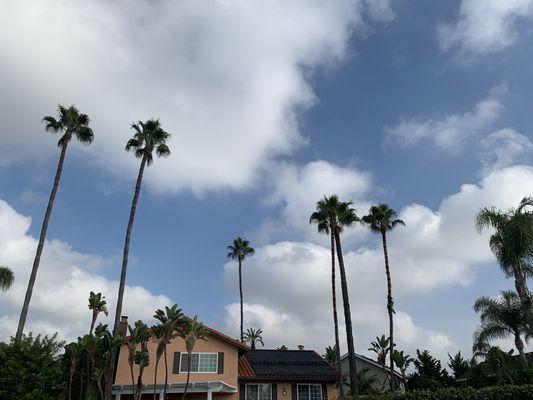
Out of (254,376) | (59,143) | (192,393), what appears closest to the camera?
(192,393)

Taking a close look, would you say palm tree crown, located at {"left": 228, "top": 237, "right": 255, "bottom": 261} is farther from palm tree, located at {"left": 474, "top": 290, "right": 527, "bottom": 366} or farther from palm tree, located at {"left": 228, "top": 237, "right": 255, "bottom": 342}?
palm tree, located at {"left": 474, "top": 290, "right": 527, "bottom": 366}

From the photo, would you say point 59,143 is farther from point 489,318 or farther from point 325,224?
point 489,318

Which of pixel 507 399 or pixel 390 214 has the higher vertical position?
pixel 390 214

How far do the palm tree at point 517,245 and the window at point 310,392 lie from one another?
51.7ft

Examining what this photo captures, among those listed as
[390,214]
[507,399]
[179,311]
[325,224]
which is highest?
[390,214]

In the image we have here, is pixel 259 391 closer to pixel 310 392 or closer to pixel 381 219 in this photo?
pixel 310 392

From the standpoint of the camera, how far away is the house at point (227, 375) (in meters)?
29.6

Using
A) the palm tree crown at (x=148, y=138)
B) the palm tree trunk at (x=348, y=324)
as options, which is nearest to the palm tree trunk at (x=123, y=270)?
the palm tree crown at (x=148, y=138)

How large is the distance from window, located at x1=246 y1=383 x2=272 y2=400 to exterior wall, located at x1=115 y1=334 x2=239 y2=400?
4.19ft

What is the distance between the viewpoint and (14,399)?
946 inches

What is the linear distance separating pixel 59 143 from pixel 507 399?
115ft

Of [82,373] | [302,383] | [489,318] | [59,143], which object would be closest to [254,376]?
[302,383]

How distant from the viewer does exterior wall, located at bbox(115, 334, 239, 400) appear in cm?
2969

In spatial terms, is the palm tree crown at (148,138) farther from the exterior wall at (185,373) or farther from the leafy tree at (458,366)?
the leafy tree at (458,366)
